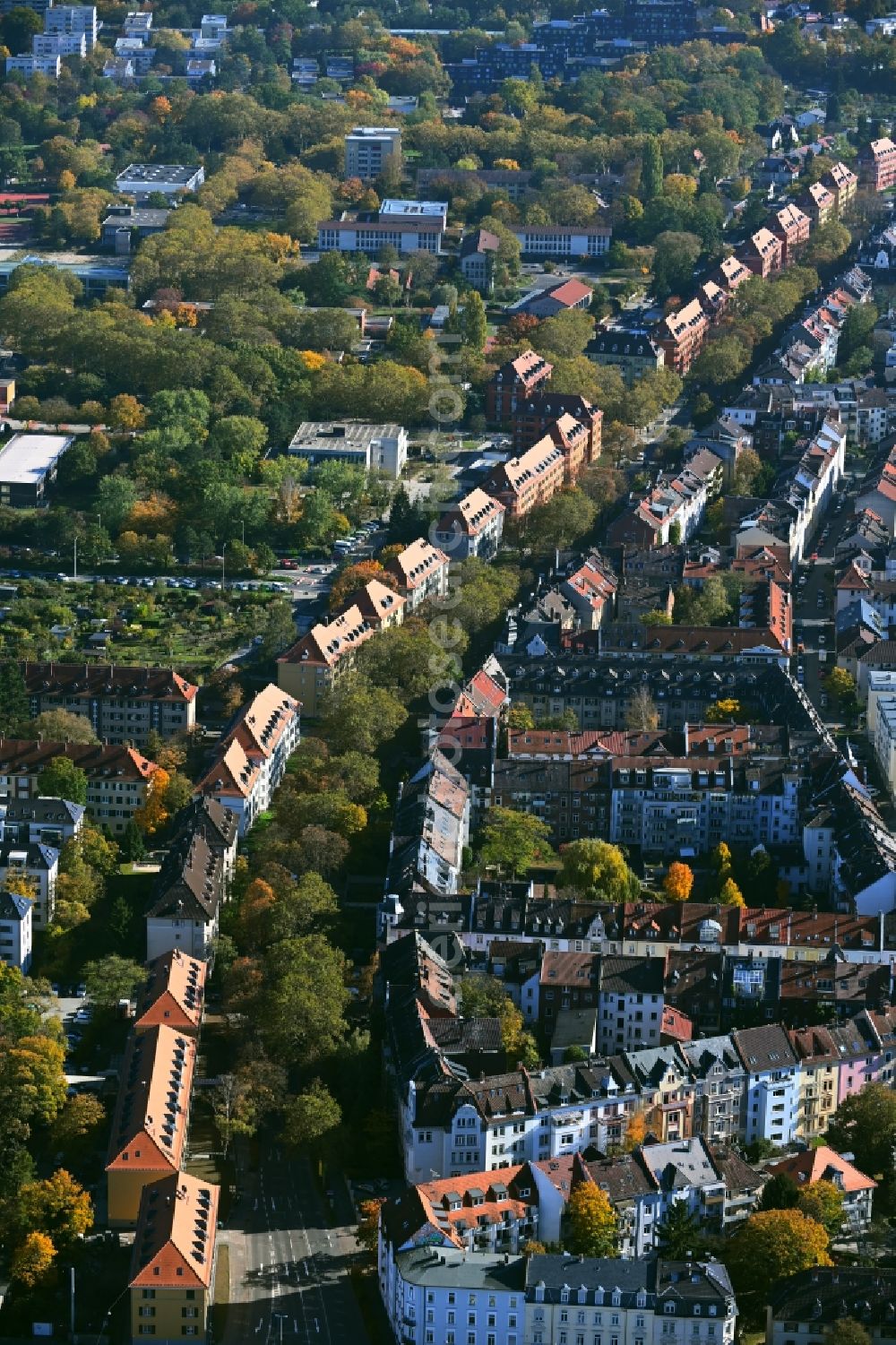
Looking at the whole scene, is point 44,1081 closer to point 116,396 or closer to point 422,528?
point 422,528

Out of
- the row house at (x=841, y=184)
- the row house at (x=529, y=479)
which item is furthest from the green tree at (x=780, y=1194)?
the row house at (x=841, y=184)

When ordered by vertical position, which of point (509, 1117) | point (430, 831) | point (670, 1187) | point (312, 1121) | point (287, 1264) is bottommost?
point (287, 1264)

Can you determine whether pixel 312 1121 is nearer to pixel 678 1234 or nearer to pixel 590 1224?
pixel 590 1224

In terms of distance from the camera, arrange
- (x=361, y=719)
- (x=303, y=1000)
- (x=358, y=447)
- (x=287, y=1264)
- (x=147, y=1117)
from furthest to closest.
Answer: (x=358, y=447) → (x=361, y=719) → (x=303, y=1000) → (x=147, y=1117) → (x=287, y=1264)

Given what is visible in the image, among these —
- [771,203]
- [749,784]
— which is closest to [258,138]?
[771,203]

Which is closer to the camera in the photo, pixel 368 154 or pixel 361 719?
pixel 361 719

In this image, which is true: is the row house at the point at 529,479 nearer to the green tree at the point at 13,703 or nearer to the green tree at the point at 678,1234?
the green tree at the point at 13,703

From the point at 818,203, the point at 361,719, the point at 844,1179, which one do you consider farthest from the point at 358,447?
the point at 844,1179

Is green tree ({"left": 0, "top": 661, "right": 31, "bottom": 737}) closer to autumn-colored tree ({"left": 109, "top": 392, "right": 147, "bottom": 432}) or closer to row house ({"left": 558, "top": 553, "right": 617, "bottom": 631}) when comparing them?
row house ({"left": 558, "top": 553, "right": 617, "bottom": 631})
